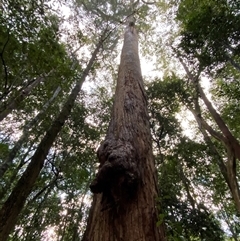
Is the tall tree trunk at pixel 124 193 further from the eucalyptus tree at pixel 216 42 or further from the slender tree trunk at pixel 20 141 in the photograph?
the slender tree trunk at pixel 20 141

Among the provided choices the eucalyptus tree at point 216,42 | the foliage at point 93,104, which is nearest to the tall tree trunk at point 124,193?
the foliage at point 93,104

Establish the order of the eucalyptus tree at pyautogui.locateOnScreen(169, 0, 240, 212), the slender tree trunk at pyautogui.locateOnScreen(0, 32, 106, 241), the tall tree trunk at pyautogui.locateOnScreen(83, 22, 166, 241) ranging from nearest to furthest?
the tall tree trunk at pyautogui.locateOnScreen(83, 22, 166, 241) < the slender tree trunk at pyautogui.locateOnScreen(0, 32, 106, 241) < the eucalyptus tree at pyautogui.locateOnScreen(169, 0, 240, 212)

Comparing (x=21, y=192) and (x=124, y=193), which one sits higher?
(x=21, y=192)

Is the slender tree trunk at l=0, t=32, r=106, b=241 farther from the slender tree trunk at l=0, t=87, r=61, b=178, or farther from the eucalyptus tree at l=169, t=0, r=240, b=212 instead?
the eucalyptus tree at l=169, t=0, r=240, b=212

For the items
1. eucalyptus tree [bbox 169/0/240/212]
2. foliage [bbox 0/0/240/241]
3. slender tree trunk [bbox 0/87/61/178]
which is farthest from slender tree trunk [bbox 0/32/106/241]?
eucalyptus tree [bbox 169/0/240/212]

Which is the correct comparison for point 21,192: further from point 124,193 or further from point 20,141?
point 20,141

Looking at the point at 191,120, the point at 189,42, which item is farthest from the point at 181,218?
the point at 191,120

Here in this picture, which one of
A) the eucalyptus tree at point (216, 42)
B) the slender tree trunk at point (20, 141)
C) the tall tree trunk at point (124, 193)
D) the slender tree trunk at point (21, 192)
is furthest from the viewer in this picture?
the slender tree trunk at point (20, 141)

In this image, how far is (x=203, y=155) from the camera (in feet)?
21.1

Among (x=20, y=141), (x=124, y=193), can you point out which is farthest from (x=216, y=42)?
(x=20, y=141)

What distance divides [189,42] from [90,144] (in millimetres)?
4421

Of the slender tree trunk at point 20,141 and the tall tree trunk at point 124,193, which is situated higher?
the slender tree trunk at point 20,141

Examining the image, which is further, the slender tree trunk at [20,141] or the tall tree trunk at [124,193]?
the slender tree trunk at [20,141]

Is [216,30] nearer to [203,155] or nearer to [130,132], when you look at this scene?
[203,155]
